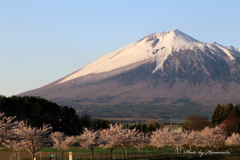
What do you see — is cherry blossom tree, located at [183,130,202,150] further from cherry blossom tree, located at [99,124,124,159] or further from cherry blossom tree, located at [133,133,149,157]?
cherry blossom tree, located at [99,124,124,159]

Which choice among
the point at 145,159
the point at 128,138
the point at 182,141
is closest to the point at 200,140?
the point at 182,141

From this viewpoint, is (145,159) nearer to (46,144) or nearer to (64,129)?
(46,144)

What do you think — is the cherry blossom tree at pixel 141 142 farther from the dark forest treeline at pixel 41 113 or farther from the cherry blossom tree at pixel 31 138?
the dark forest treeline at pixel 41 113

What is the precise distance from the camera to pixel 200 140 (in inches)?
3462

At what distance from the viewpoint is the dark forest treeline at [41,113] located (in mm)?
104562

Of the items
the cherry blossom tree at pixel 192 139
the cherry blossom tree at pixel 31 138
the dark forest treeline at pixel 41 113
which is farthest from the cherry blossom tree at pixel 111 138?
the dark forest treeline at pixel 41 113

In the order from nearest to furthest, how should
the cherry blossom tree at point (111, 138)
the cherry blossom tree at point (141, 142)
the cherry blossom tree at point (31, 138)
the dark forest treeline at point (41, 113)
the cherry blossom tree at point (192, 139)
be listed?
1. the cherry blossom tree at point (31, 138)
2. the cherry blossom tree at point (111, 138)
3. the cherry blossom tree at point (141, 142)
4. the cherry blossom tree at point (192, 139)
5. the dark forest treeline at point (41, 113)

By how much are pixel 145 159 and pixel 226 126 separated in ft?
250

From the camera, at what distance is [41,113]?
108 m

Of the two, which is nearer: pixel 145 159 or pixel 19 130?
pixel 19 130

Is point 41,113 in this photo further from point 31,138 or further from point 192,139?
point 31,138

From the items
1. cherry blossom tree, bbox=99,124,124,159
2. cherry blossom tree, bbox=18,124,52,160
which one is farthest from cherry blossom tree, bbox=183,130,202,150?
cherry blossom tree, bbox=18,124,52,160

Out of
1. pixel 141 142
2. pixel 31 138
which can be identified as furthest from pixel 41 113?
pixel 31 138

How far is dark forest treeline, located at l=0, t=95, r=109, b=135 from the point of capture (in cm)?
10456
